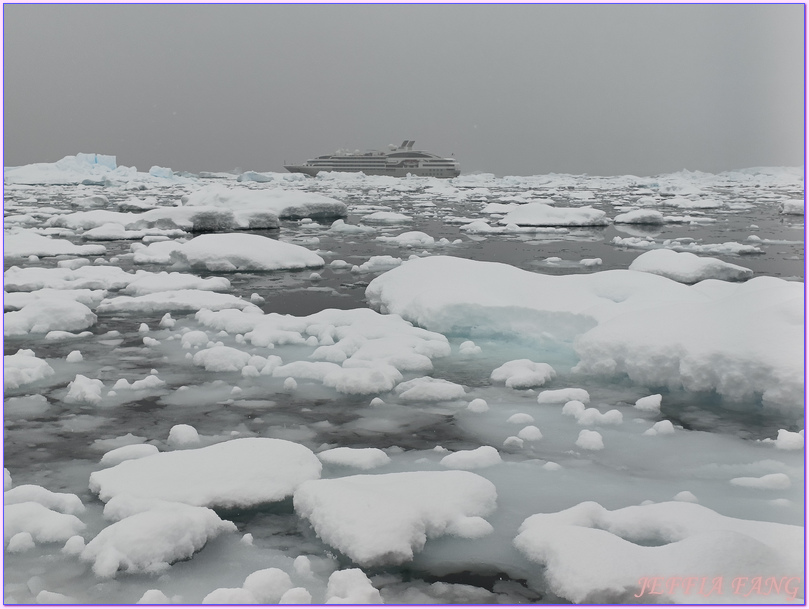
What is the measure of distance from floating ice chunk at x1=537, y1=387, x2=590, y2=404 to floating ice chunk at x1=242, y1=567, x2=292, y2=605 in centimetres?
201

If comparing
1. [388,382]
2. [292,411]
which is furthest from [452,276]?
[292,411]

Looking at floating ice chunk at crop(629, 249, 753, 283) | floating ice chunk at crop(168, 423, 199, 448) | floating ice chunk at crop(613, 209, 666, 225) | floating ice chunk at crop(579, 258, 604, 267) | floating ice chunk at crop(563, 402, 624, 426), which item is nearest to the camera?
floating ice chunk at crop(168, 423, 199, 448)

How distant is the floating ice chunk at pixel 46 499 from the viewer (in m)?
2.43

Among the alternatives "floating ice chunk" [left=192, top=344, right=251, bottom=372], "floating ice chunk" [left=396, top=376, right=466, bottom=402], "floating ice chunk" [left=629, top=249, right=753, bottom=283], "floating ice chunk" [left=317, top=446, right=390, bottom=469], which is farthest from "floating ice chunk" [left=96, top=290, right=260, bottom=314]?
"floating ice chunk" [left=629, top=249, right=753, bottom=283]

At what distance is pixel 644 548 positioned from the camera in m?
2.14

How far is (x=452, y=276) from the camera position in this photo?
590cm

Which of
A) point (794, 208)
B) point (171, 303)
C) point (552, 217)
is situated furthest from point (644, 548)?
point (794, 208)

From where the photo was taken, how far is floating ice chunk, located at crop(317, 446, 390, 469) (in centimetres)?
287

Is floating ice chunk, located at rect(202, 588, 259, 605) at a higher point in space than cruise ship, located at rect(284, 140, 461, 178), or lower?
lower

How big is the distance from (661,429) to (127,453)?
2392mm

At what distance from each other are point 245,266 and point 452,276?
3.68 metres

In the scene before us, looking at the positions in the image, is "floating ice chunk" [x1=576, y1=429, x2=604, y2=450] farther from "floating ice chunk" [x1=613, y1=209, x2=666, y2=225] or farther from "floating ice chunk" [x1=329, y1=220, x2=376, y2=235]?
"floating ice chunk" [x1=613, y1=209, x2=666, y2=225]

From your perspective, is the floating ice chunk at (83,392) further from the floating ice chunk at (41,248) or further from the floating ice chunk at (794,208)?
the floating ice chunk at (794,208)

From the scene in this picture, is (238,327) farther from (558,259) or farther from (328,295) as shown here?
(558,259)
